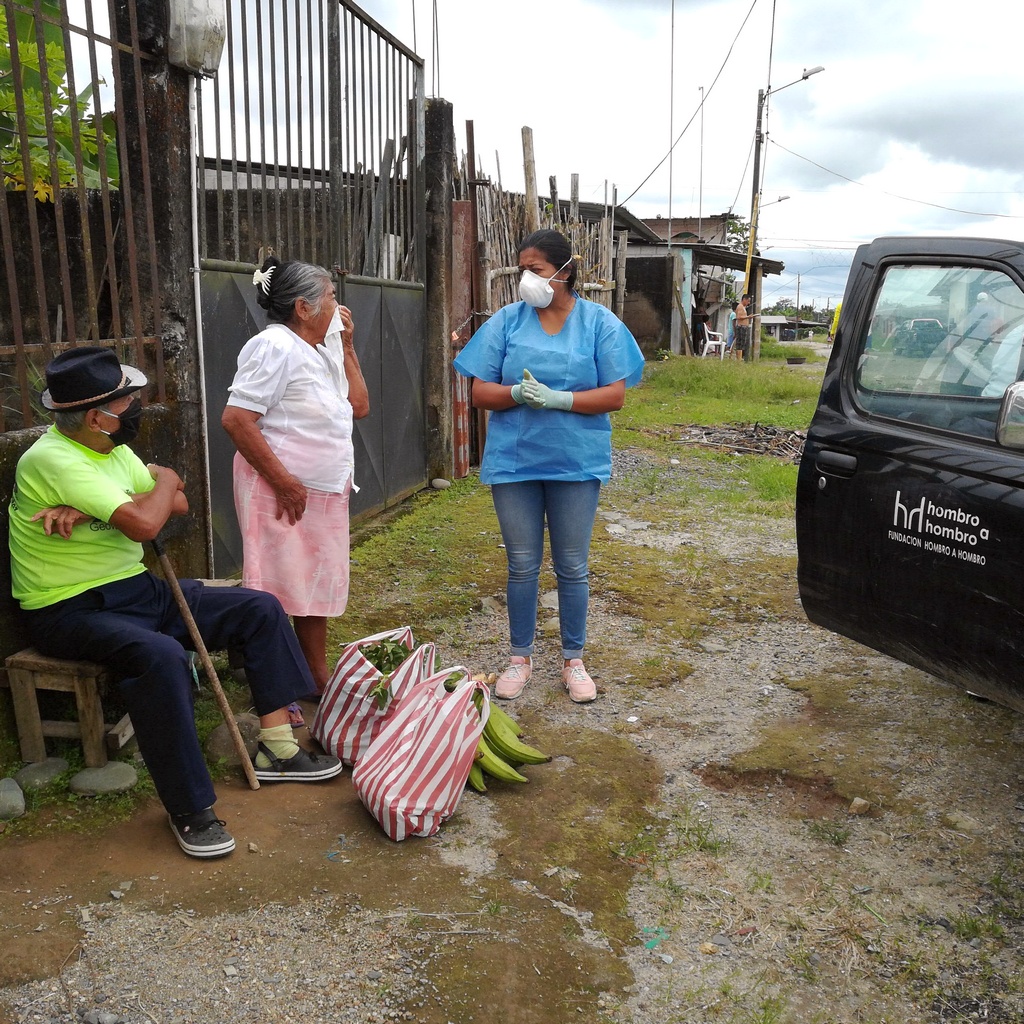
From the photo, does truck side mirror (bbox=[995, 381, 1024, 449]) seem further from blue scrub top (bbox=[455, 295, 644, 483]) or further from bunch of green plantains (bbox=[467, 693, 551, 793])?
bunch of green plantains (bbox=[467, 693, 551, 793])

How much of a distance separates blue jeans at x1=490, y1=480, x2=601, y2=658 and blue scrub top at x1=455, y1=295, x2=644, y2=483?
0.27 feet

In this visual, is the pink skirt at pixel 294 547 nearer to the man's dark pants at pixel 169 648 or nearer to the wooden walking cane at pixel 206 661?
the man's dark pants at pixel 169 648

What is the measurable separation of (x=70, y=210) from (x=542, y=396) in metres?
2.40

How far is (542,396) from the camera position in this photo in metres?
3.98

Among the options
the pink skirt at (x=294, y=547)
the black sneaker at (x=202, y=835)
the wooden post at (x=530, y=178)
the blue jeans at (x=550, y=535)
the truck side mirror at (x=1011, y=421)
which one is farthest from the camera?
the wooden post at (x=530, y=178)

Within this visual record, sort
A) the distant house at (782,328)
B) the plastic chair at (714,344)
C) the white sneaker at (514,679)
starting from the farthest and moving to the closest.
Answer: the distant house at (782,328)
the plastic chair at (714,344)
the white sneaker at (514,679)

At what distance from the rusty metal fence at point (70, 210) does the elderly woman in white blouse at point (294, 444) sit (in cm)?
71

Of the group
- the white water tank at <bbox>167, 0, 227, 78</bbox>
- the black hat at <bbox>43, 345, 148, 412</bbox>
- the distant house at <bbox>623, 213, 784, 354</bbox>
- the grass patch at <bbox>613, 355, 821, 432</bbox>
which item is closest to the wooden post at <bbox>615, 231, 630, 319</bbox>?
the grass patch at <bbox>613, 355, 821, 432</bbox>

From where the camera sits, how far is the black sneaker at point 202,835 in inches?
117

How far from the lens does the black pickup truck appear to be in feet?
9.87

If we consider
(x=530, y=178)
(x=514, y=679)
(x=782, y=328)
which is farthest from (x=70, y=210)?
(x=782, y=328)

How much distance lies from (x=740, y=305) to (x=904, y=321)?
2336 centimetres

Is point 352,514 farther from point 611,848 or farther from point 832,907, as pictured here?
point 832,907

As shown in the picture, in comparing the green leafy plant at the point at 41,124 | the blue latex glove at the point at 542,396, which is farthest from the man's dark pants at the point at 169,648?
the green leafy plant at the point at 41,124
